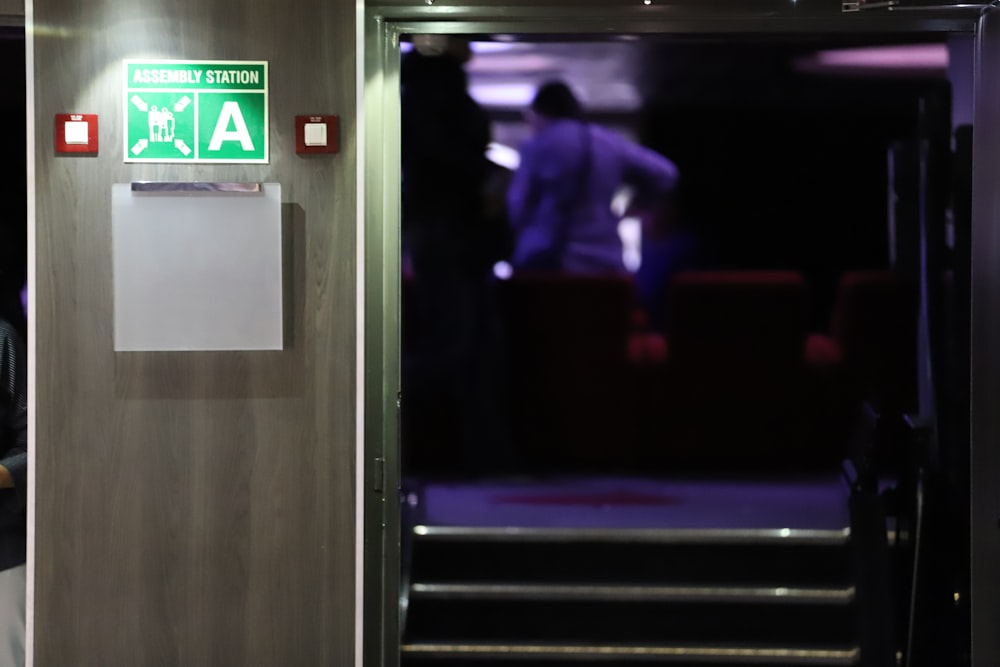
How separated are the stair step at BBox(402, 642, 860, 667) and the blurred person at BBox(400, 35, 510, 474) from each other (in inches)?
22.4

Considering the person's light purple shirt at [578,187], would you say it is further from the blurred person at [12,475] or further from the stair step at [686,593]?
the blurred person at [12,475]

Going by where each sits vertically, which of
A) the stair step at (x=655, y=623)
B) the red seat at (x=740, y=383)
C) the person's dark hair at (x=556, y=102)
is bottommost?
the stair step at (x=655, y=623)

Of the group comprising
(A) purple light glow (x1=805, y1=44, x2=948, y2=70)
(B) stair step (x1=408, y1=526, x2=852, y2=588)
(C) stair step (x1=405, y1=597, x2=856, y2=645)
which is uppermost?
(A) purple light glow (x1=805, y1=44, x2=948, y2=70)

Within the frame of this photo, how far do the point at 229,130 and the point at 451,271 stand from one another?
0.81m

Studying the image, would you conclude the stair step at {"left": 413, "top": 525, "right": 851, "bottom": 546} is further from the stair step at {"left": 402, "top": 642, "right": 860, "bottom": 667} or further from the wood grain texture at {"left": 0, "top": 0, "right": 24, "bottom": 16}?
the wood grain texture at {"left": 0, "top": 0, "right": 24, "bottom": 16}

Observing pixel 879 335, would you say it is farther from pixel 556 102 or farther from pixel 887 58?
pixel 556 102

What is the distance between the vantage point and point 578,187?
3.29m

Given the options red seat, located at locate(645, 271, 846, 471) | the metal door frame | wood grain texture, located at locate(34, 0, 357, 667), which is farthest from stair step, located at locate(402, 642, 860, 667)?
red seat, located at locate(645, 271, 846, 471)

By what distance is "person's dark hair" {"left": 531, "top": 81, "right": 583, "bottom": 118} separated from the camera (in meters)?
3.16

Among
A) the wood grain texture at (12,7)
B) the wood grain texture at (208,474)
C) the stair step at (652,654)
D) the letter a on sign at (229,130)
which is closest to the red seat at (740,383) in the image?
the stair step at (652,654)

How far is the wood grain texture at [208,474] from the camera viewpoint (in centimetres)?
285

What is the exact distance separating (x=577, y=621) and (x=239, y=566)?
1.04 m

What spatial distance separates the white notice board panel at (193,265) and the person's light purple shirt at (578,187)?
0.82 metres

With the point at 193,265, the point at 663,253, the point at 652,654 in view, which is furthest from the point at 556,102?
the point at 652,654
